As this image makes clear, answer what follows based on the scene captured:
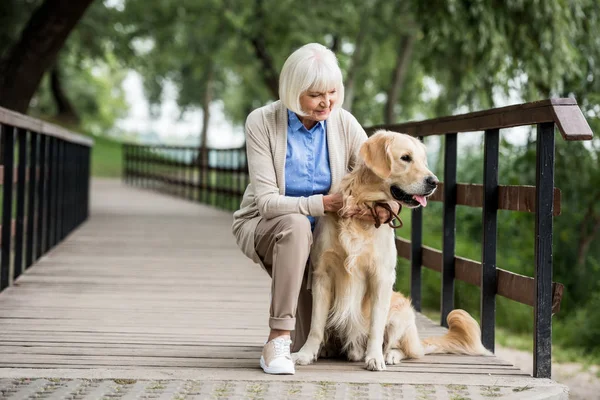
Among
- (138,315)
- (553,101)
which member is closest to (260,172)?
(553,101)

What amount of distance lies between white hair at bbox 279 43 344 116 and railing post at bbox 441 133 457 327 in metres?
1.52

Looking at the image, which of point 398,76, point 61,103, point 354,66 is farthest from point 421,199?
point 61,103

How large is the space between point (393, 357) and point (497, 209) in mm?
973

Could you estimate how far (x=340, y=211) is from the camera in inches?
139

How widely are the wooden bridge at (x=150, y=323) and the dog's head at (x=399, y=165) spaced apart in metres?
0.54

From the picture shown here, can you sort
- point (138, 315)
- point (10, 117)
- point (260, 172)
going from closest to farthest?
point (260, 172) → point (138, 315) → point (10, 117)

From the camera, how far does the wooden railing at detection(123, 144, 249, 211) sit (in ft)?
46.9

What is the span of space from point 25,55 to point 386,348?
27.0 ft

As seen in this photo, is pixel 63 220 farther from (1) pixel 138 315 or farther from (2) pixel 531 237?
(2) pixel 531 237

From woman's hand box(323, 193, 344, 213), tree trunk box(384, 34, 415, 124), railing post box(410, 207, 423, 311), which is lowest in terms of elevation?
railing post box(410, 207, 423, 311)

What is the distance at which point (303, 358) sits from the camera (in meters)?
3.67

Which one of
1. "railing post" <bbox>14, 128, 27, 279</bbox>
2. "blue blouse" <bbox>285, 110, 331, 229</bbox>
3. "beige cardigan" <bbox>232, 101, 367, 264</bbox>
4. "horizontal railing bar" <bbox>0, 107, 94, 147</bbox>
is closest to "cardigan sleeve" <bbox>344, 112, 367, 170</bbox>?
"beige cardigan" <bbox>232, 101, 367, 264</bbox>

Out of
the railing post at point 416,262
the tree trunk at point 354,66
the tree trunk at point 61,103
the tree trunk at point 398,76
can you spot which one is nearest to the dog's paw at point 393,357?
the railing post at point 416,262

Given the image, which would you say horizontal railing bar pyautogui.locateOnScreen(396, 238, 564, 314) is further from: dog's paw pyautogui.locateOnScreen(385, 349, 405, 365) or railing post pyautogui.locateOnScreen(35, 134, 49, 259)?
railing post pyautogui.locateOnScreen(35, 134, 49, 259)
